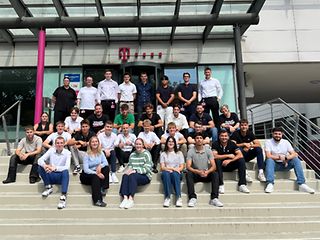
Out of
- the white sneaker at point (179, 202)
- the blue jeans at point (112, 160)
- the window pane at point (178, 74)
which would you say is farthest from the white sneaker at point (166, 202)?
the window pane at point (178, 74)

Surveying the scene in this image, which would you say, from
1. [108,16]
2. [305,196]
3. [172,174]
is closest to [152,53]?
[108,16]

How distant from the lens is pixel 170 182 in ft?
17.6

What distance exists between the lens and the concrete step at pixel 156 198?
17.5ft

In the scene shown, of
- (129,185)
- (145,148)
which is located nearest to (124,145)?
(145,148)

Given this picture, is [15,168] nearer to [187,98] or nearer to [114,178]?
[114,178]

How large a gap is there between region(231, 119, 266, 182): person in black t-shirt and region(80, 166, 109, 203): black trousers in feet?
8.31

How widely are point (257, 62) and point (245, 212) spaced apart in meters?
7.14

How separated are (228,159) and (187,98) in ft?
8.10

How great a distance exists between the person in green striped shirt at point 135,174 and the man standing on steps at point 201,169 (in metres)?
0.71

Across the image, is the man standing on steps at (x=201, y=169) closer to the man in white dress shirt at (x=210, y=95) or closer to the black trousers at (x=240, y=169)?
the black trousers at (x=240, y=169)

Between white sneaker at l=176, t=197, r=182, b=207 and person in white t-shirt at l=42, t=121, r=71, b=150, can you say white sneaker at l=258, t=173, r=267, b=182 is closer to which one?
white sneaker at l=176, t=197, r=182, b=207

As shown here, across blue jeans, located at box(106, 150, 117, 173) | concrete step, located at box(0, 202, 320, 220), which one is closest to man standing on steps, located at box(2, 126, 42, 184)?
concrete step, located at box(0, 202, 320, 220)

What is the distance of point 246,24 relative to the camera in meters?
8.83

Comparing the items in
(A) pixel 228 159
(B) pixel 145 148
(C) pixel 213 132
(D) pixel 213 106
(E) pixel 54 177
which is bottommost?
(E) pixel 54 177
